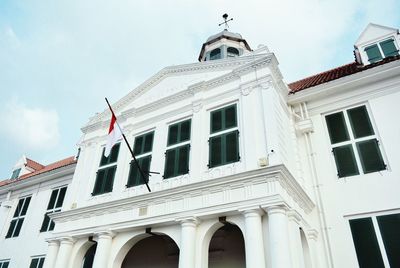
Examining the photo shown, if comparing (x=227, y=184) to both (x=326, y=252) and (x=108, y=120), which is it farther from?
(x=108, y=120)

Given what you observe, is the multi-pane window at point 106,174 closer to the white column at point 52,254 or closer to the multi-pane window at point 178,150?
the white column at point 52,254

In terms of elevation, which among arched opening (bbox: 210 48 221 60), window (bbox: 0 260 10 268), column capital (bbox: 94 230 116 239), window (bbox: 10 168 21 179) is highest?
arched opening (bbox: 210 48 221 60)

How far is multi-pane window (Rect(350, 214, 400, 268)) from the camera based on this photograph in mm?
7949

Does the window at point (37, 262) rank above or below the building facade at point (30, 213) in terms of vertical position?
below

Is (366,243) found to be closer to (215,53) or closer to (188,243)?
(188,243)

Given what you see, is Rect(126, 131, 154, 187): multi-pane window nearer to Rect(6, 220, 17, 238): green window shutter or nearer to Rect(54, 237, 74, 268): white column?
Rect(54, 237, 74, 268): white column

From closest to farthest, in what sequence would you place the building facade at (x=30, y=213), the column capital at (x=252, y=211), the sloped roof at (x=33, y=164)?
the column capital at (x=252, y=211) → the building facade at (x=30, y=213) → the sloped roof at (x=33, y=164)

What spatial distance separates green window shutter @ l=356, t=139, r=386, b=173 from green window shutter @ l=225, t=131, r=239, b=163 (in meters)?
3.88

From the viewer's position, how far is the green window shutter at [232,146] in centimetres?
895

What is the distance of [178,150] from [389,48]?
8252 millimetres

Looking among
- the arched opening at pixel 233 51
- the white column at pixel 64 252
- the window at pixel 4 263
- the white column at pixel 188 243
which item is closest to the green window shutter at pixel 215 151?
the white column at pixel 188 243

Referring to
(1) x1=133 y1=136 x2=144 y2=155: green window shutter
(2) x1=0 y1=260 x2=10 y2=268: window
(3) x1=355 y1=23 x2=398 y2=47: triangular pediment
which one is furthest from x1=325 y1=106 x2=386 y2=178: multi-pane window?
(2) x1=0 y1=260 x2=10 y2=268: window

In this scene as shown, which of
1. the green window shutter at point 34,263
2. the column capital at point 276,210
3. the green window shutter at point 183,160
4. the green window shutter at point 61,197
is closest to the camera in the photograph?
the column capital at point 276,210

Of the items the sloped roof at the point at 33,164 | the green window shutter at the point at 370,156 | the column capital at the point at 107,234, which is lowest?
the column capital at the point at 107,234
